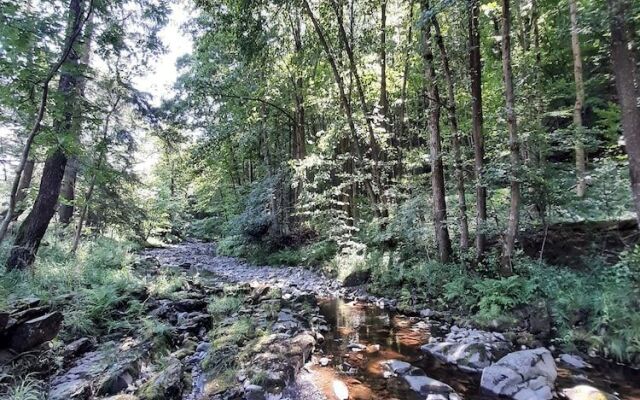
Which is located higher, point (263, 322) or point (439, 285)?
point (439, 285)

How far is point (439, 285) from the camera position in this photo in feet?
29.2

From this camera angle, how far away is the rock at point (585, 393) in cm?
439

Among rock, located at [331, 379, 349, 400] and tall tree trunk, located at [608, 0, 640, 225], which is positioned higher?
tall tree trunk, located at [608, 0, 640, 225]

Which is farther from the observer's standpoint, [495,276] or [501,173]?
[495,276]

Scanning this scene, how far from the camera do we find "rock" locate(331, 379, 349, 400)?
4.85 m

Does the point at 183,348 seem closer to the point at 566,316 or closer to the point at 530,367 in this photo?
the point at 530,367

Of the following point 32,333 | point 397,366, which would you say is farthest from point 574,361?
point 32,333

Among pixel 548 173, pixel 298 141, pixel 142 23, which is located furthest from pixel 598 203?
pixel 298 141

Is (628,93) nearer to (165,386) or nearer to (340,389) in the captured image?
(340,389)

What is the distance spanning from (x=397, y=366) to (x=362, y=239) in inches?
304

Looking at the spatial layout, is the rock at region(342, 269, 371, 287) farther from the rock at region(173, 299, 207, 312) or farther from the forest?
the rock at region(173, 299, 207, 312)

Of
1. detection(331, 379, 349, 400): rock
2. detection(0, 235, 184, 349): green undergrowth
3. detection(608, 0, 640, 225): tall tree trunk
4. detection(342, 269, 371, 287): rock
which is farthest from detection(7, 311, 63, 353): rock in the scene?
detection(608, 0, 640, 225): tall tree trunk

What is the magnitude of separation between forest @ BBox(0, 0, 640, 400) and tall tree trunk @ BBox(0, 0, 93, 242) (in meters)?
0.04

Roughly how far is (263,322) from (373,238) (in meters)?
5.82
